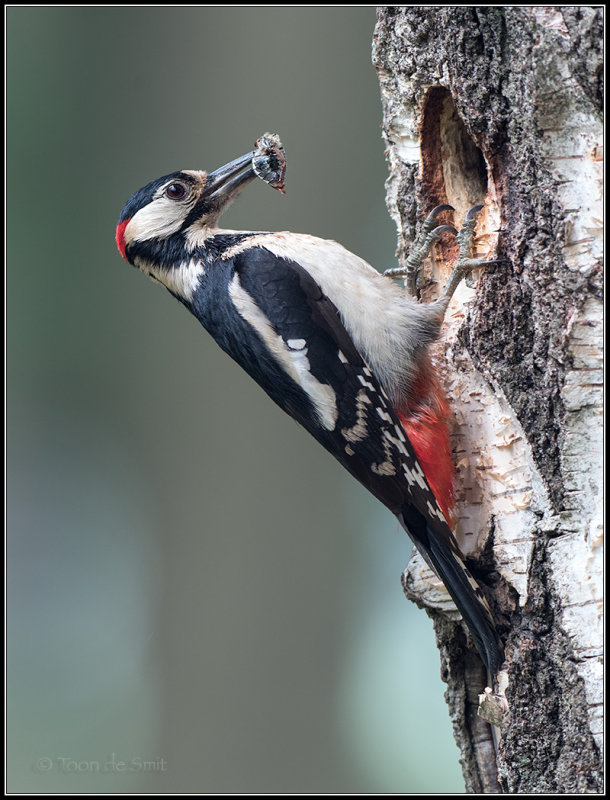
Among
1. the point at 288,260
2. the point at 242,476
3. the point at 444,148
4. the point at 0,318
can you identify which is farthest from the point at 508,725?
the point at 0,318

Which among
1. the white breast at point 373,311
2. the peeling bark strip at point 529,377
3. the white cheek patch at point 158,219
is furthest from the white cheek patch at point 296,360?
the white cheek patch at point 158,219

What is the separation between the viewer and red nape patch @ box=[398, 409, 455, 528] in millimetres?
2232

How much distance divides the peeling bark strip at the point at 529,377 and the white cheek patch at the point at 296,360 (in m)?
0.33

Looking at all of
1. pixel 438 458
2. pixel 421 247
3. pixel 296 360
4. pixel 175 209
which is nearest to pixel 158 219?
pixel 175 209

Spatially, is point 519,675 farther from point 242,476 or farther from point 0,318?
point 0,318

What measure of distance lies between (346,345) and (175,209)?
744 mm

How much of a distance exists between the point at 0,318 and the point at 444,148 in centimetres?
260

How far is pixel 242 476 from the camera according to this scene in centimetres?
414

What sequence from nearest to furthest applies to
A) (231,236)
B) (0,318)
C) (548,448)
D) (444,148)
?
(548,448)
(444,148)
(231,236)
(0,318)

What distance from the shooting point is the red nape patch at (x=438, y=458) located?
2.23 meters

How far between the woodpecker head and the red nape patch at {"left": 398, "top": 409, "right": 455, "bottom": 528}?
0.96 meters

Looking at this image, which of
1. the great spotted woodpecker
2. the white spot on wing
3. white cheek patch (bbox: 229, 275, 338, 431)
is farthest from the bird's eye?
the white spot on wing

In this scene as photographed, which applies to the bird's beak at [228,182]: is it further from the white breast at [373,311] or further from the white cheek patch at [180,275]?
the white breast at [373,311]

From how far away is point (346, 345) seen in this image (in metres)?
2.33
